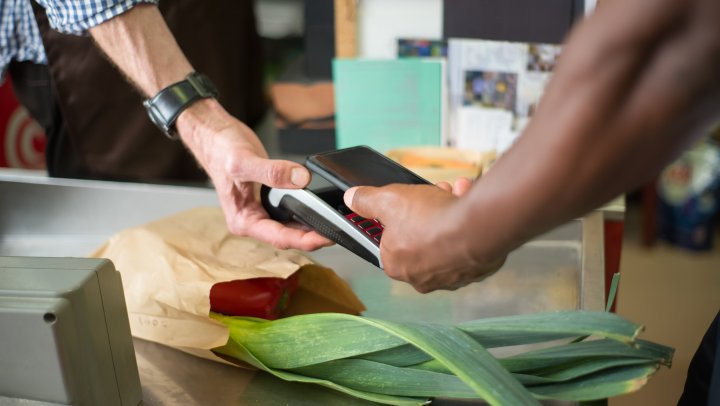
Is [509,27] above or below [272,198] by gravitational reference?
above

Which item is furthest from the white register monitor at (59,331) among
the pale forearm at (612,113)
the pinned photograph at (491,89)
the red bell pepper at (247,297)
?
the pinned photograph at (491,89)

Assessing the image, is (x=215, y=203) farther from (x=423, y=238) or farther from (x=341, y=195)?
(x=423, y=238)

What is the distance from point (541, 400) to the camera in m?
0.72

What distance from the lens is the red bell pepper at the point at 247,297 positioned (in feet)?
2.69

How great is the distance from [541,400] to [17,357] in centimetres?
46

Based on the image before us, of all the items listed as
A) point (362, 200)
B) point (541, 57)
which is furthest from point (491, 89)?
point (362, 200)

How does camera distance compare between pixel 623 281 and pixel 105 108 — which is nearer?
pixel 105 108

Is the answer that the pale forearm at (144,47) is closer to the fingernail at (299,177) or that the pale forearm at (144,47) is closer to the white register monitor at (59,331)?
the fingernail at (299,177)

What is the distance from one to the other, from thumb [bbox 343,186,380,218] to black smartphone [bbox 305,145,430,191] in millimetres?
33

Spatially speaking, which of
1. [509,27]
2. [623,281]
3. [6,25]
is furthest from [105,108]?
[623,281]

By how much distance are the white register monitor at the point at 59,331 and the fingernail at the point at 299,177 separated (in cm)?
24

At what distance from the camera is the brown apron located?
4.31ft

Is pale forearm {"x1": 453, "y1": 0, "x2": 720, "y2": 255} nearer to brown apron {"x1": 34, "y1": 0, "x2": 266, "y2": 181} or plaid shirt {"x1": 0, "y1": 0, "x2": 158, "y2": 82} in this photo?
plaid shirt {"x1": 0, "y1": 0, "x2": 158, "y2": 82}

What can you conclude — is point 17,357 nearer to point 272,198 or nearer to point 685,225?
point 272,198
